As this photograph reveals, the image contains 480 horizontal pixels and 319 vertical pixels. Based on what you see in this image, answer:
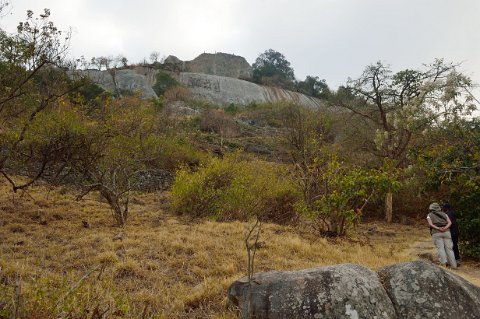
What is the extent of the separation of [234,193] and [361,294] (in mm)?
9677

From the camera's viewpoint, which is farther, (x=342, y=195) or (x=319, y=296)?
(x=342, y=195)

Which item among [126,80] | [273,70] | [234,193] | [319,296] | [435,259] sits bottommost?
[435,259]

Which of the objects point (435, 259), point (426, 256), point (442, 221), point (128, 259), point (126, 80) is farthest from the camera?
point (126, 80)

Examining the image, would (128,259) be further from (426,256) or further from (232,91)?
(232,91)

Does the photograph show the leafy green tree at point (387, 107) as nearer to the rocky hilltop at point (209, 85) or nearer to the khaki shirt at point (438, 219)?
the khaki shirt at point (438, 219)

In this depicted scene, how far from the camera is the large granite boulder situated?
3.55 m

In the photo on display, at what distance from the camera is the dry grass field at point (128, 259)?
3.46 metres

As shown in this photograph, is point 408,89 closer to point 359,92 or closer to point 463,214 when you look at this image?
point 359,92

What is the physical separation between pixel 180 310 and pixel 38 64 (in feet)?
25.3

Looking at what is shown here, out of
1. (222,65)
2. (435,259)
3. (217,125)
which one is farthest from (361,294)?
(222,65)

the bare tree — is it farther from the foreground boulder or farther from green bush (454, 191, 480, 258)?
green bush (454, 191, 480, 258)

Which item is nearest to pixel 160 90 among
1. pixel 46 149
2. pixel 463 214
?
pixel 46 149

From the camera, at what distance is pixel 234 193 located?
43.0 ft

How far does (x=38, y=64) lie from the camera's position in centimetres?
945
